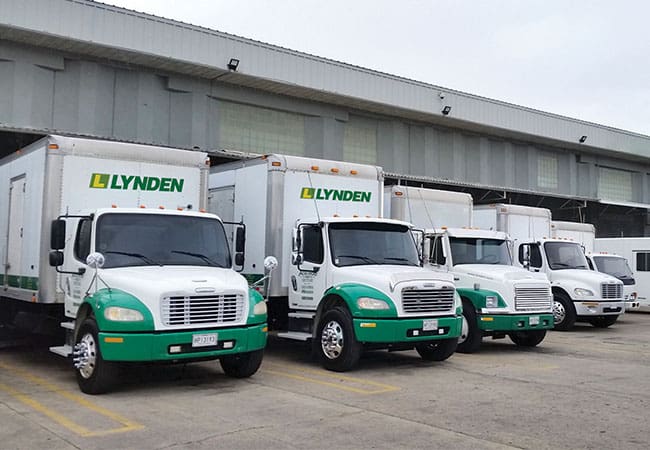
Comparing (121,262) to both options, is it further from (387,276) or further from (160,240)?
(387,276)

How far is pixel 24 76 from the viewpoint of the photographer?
17.4 metres

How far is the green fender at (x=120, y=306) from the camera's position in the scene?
8.33 meters

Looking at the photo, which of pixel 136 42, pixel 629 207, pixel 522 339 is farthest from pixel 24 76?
pixel 629 207

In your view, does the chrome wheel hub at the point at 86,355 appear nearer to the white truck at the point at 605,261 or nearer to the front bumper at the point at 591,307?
the front bumper at the point at 591,307

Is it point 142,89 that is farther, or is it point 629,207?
point 629,207

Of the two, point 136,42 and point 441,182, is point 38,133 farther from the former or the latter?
point 441,182

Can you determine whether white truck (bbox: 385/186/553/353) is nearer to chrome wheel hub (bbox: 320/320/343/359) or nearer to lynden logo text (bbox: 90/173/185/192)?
chrome wheel hub (bbox: 320/320/343/359)

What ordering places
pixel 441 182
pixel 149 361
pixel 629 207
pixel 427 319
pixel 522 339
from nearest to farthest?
pixel 149 361
pixel 427 319
pixel 522 339
pixel 441 182
pixel 629 207

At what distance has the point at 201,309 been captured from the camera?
28.8 ft

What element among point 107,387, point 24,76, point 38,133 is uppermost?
point 24,76

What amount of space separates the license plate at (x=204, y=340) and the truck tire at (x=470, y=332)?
5771mm

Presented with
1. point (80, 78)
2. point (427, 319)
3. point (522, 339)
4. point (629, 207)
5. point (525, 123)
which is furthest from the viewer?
point (629, 207)

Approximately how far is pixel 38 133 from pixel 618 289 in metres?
15.2

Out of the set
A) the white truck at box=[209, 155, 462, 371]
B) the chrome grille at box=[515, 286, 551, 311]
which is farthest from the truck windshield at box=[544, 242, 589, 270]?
the white truck at box=[209, 155, 462, 371]
